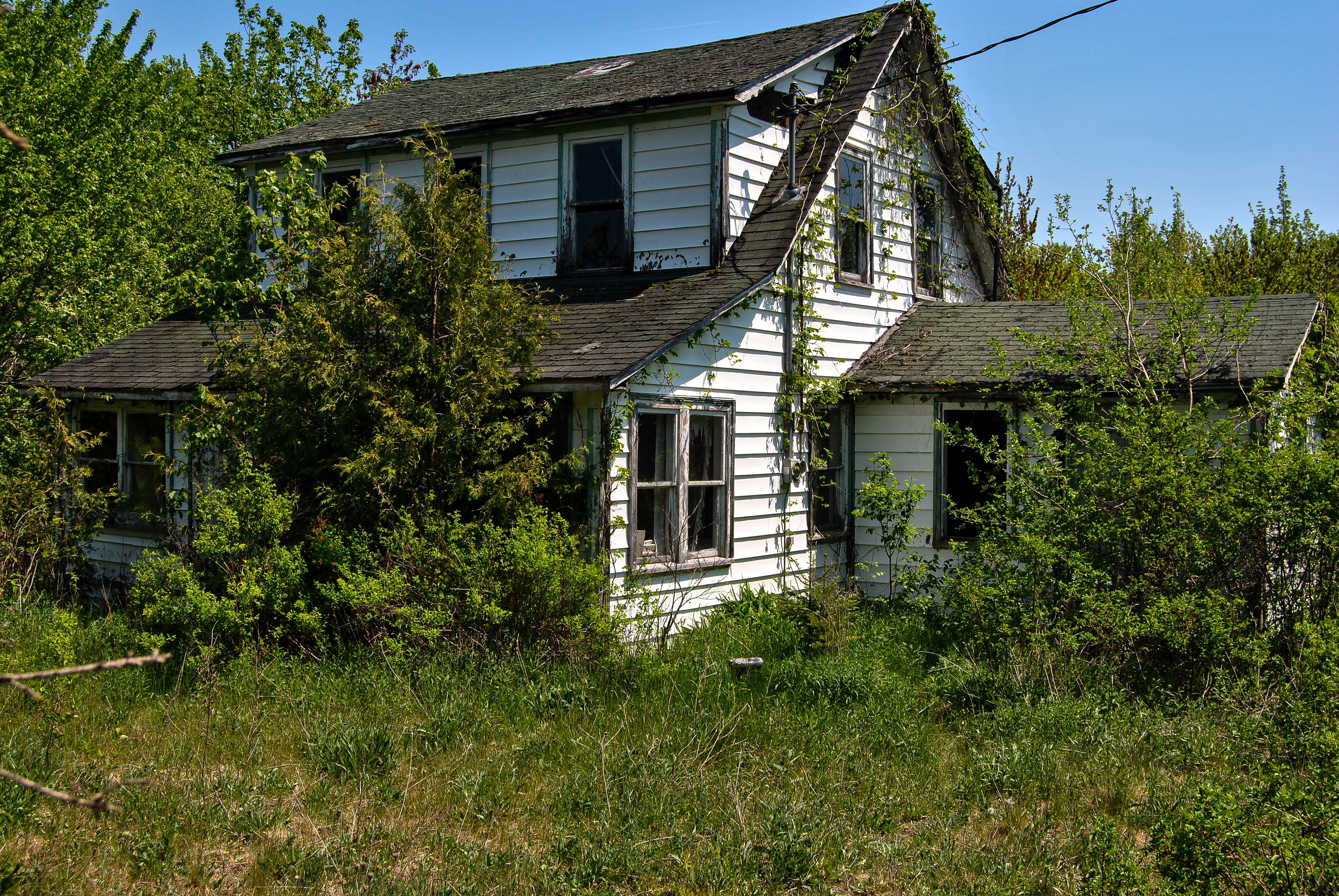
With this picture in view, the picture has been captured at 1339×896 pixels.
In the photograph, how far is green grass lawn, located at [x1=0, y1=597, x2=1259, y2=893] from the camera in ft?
18.5

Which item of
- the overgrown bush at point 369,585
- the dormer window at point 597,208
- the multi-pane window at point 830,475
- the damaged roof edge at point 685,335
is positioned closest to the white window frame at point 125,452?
the overgrown bush at point 369,585

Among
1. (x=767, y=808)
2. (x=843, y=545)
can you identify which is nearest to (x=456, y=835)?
(x=767, y=808)

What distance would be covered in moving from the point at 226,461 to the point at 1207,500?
29.0ft

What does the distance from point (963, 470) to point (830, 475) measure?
177cm

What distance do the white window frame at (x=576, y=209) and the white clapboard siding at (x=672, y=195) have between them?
0.07 metres

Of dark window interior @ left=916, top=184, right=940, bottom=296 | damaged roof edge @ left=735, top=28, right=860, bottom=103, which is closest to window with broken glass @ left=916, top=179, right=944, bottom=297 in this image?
dark window interior @ left=916, top=184, right=940, bottom=296

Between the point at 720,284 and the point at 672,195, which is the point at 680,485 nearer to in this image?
the point at 720,284

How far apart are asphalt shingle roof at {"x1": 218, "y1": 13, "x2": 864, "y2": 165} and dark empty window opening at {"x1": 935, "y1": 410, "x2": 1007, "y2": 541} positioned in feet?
16.0

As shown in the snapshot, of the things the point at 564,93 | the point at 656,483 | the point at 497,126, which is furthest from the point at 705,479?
the point at 564,93

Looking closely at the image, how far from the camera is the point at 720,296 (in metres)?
11.2

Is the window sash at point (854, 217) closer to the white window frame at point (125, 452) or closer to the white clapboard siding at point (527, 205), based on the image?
the white clapboard siding at point (527, 205)

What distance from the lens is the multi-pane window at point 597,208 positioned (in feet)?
43.2

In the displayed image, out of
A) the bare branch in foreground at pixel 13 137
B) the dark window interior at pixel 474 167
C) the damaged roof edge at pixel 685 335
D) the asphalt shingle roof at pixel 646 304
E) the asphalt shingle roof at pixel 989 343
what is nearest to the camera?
the bare branch in foreground at pixel 13 137

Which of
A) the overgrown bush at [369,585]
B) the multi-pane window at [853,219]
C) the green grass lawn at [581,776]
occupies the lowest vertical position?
the green grass lawn at [581,776]
